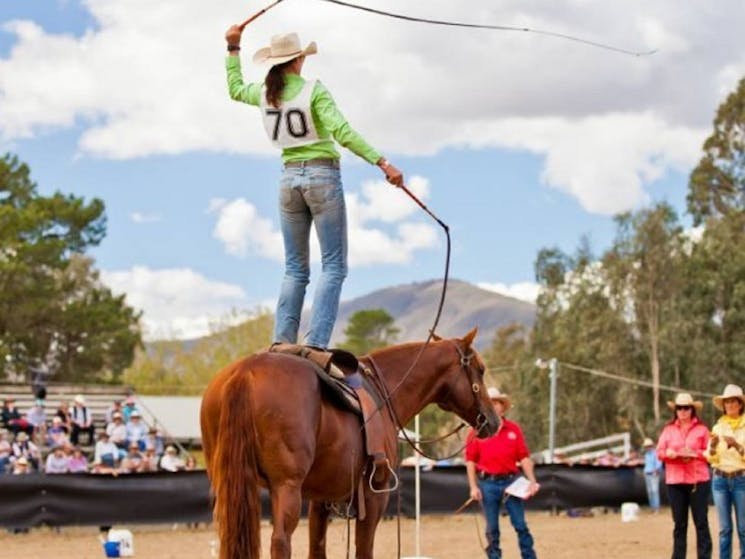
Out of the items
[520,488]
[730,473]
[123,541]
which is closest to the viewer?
[730,473]

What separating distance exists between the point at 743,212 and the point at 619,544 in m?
41.1

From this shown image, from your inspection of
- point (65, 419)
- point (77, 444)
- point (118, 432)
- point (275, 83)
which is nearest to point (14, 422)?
point (65, 419)

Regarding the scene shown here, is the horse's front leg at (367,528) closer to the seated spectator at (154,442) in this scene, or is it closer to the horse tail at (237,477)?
the horse tail at (237,477)

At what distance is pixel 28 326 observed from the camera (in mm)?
49656

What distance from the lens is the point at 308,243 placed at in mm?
8195

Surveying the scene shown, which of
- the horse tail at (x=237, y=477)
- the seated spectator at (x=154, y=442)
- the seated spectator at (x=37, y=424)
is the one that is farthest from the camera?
the seated spectator at (x=37, y=424)

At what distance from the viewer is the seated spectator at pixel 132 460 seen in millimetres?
23359

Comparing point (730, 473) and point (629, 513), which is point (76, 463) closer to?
point (629, 513)

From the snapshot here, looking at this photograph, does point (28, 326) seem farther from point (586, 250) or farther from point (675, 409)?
point (675, 409)

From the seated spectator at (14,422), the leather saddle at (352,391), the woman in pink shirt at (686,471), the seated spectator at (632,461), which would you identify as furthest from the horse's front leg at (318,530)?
the seated spectator at (632,461)

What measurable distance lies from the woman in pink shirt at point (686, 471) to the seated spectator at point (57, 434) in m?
14.1

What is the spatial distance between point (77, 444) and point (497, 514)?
50.7ft

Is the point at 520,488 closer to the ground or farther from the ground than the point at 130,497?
farther from the ground

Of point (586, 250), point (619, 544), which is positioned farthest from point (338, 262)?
point (586, 250)
